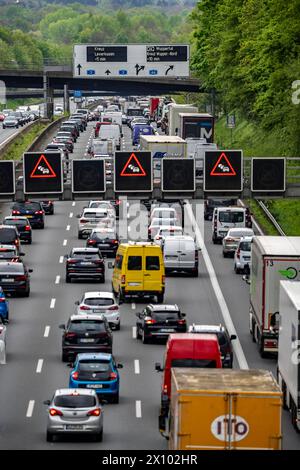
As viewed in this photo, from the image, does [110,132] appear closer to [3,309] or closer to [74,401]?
Answer: [3,309]

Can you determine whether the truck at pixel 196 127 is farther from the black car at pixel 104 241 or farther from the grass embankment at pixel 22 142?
the black car at pixel 104 241

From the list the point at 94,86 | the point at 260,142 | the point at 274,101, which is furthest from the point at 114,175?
the point at 94,86

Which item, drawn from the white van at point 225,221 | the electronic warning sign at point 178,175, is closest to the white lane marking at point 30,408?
the electronic warning sign at point 178,175

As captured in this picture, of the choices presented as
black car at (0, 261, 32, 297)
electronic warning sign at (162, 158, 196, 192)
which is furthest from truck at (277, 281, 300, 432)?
black car at (0, 261, 32, 297)

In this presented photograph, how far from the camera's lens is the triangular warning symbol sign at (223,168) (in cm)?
6538

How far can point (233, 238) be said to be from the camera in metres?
79.0

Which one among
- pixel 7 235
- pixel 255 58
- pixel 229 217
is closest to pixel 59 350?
pixel 7 235

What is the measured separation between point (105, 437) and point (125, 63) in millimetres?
98495

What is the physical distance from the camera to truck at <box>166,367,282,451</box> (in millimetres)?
33781

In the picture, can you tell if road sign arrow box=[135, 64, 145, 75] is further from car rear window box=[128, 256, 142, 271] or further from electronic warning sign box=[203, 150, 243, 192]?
car rear window box=[128, 256, 142, 271]

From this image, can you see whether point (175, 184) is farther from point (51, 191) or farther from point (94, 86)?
point (94, 86)

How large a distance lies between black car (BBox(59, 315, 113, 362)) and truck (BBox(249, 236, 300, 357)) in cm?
482

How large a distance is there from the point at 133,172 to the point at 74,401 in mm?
25900

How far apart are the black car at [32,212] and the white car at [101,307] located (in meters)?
30.9
